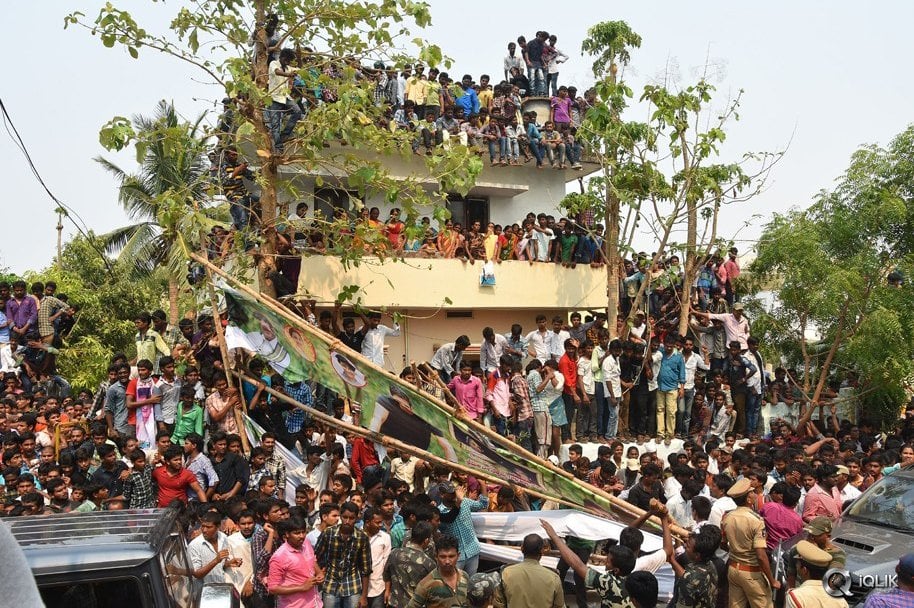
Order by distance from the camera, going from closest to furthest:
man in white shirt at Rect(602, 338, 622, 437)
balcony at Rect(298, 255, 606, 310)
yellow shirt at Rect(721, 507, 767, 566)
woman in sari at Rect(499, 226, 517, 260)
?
yellow shirt at Rect(721, 507, 767, 566)
man in white shirt at Rect(602, 338, 622, 437)
balcony at Rect(298, 255, 606, 310)
woman in sari at Rect(499, 226, 517, 260)

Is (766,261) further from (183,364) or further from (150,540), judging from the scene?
(150,540)

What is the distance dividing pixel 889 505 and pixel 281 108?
8.74m

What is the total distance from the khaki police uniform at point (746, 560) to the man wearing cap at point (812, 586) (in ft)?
3.58

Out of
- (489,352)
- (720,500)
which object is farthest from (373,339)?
(720,500)

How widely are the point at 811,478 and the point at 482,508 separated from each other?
3661 millimetres

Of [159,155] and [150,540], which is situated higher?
[159,155]

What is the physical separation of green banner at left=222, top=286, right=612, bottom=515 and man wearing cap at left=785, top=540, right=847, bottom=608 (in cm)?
215

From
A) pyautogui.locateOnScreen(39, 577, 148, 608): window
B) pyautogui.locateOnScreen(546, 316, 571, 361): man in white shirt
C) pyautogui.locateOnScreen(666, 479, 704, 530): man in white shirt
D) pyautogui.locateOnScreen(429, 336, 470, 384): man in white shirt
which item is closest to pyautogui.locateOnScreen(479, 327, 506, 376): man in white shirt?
pyautogui.locateOnScreen(429, 336, 470, 384): man in white shirt

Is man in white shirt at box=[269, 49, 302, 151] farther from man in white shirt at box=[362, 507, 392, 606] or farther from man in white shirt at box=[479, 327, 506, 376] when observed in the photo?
man in white shirt at box=[362, 507, 392, 606]

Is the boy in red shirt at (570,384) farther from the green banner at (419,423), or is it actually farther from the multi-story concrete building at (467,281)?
the green banner at (419,423)

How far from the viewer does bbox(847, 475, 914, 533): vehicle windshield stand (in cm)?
854

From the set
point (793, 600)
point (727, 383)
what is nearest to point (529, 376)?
point (727, 383)

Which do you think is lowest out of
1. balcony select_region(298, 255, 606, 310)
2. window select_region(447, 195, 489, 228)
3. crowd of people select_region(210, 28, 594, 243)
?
balcony select_region(298, 255, 606, 310)

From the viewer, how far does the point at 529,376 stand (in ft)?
45.2
